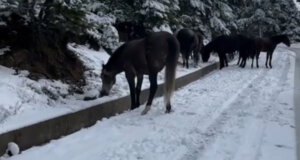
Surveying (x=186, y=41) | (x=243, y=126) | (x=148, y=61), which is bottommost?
(x=243, y=126)

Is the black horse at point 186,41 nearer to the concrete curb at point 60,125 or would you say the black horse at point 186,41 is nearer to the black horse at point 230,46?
the black horse at point 230,46

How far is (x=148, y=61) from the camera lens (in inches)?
362

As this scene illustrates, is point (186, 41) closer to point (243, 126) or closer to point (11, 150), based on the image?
point (243, 126)

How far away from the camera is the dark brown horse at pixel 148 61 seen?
9.14 m

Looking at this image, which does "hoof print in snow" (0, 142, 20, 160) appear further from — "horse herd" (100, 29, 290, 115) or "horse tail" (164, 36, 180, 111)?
"horse tail" (164, 36, 180, 111)

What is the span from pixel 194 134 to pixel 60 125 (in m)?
2.17

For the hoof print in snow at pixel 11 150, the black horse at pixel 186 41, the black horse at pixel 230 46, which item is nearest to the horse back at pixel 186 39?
the black horse at pixel 186 41

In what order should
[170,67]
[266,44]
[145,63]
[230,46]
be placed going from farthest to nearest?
[266,44] < [230,46] < [145,63] < [170,67]

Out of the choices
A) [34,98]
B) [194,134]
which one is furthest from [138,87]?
[34,98]

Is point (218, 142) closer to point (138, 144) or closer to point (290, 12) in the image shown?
point (138, 144)

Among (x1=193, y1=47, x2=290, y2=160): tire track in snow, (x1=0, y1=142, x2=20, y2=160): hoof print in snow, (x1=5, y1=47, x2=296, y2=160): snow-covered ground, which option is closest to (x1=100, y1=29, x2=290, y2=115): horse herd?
(x1=5, y1=47, x2=296, y2=160): snow-covered ground

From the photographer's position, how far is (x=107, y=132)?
7645mm

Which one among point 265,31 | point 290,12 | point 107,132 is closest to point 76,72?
point 107,132

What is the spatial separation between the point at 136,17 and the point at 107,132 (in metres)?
7.00
